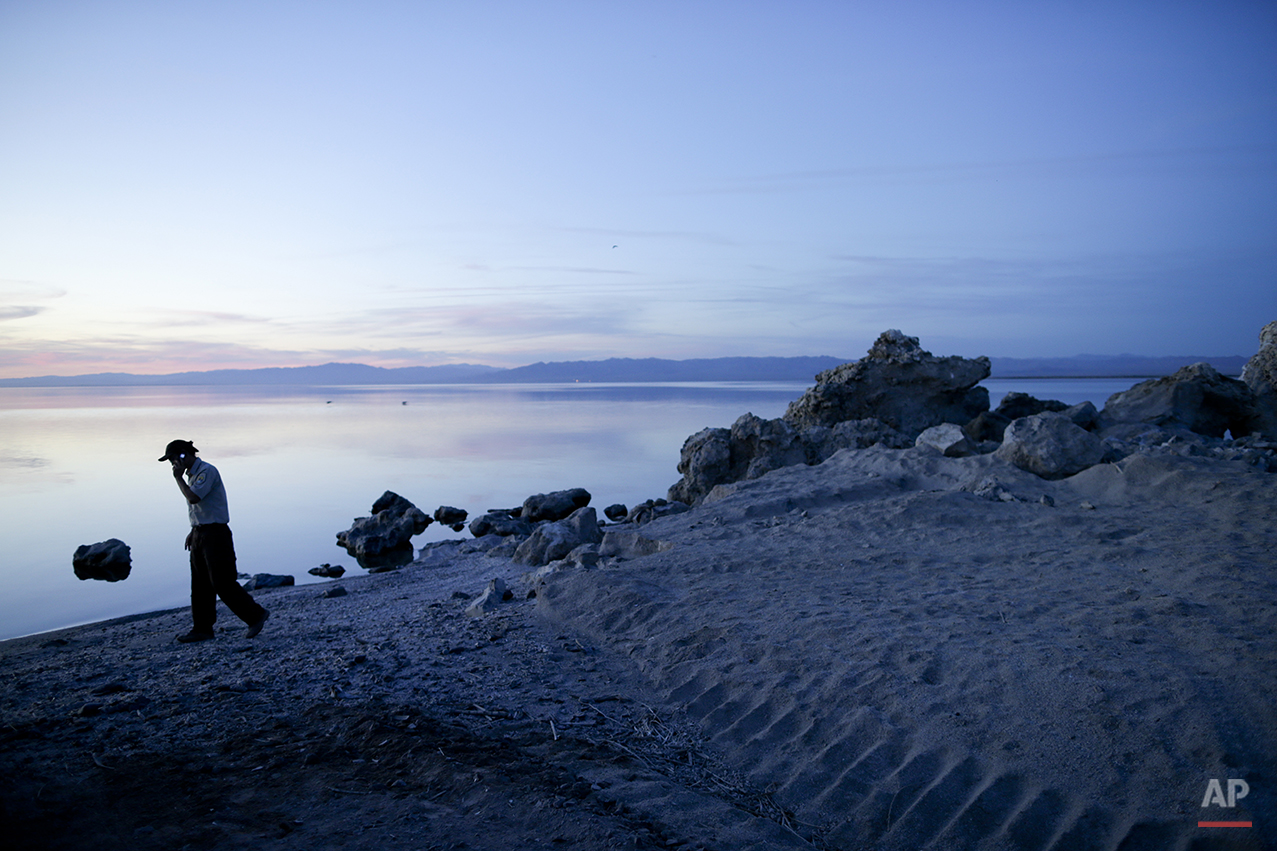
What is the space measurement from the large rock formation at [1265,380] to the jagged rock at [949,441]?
8.04m

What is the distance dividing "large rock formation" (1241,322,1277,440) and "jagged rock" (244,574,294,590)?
1721 centimetres

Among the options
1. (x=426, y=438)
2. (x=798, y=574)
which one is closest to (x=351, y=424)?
(x=426, y=438)

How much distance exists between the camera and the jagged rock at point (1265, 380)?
14302mm

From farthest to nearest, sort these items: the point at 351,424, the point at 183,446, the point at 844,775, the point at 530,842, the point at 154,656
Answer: the point at 351,424 → the point at 183,446 → the point at 154,656 → the point at 844,775 → the point at 530,842

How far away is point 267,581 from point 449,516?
455cm

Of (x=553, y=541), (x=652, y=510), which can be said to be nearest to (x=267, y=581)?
(x=553, y=541)

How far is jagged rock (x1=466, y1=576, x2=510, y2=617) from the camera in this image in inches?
243

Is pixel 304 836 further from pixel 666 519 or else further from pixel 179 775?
pixel 666 519

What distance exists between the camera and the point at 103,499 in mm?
15367

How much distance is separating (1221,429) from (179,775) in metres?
18.0

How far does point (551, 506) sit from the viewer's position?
13047 millimetres

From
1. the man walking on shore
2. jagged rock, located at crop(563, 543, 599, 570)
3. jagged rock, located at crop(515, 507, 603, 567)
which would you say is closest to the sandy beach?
the man walking on shore

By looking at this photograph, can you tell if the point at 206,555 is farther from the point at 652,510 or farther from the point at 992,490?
the point at 992,490

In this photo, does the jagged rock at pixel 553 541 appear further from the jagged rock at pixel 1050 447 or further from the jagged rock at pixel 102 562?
the jagged rock at pixel 102 562
